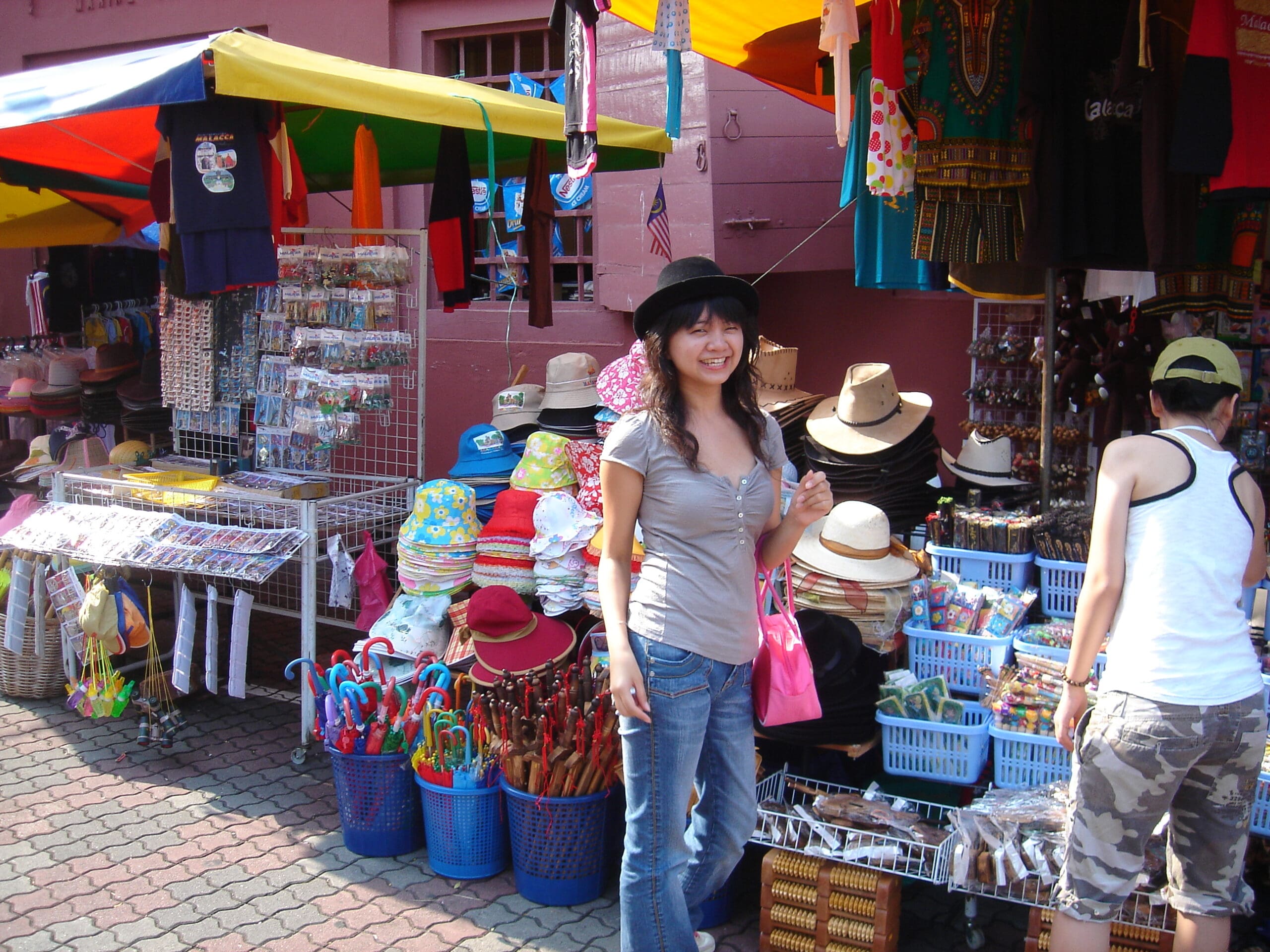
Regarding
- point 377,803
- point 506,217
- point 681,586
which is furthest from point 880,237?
point 506,217

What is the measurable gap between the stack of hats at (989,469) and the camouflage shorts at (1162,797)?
202cm

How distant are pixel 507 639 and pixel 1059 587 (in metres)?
2.04

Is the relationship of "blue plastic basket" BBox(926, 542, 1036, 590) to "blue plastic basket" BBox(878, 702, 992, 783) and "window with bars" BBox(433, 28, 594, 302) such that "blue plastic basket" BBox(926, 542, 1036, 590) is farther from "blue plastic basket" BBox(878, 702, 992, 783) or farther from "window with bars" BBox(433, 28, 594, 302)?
"window with bars" BBox(433, 28, 594, 302)

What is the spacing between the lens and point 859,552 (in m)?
3.72

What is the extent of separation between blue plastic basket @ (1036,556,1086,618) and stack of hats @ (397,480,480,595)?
2.32m

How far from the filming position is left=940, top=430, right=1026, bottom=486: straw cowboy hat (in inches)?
183

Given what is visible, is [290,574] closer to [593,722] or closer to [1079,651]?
[593,722]

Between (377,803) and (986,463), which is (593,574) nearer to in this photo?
(377,803)

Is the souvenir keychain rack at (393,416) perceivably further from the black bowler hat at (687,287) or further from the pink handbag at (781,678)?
the pink handbag at (781,678)

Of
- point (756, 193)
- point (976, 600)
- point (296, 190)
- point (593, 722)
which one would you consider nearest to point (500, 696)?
point (593, 722)

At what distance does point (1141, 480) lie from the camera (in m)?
2.58

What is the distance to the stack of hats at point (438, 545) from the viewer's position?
453 centimetres

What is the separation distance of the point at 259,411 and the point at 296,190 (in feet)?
3.72

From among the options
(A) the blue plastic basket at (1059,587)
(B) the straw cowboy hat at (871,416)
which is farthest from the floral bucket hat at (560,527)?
(A) the blue plastic basket at (1059,587)
